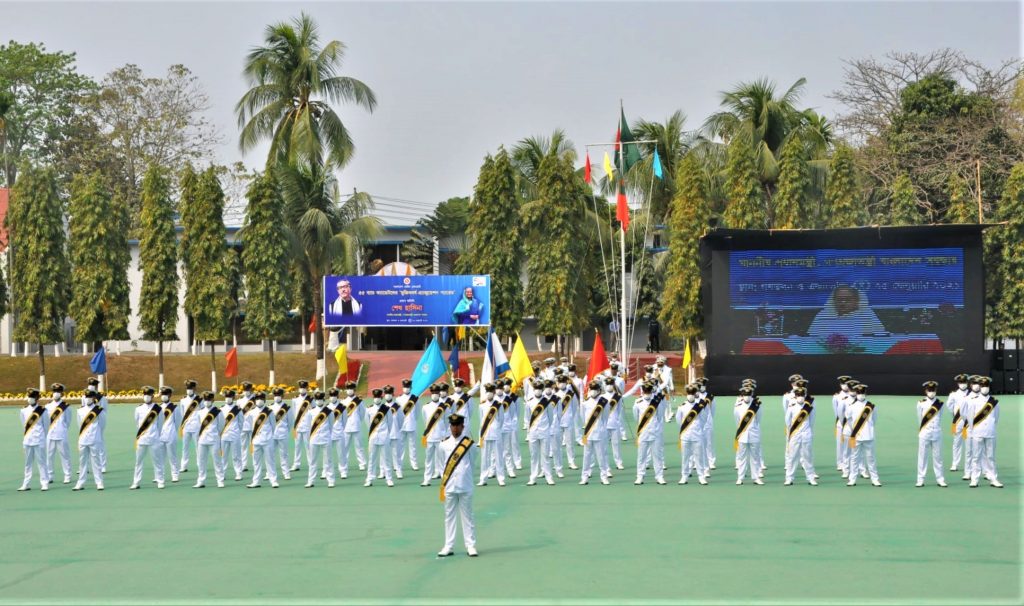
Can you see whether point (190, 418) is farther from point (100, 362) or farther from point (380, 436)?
point (100, 362)

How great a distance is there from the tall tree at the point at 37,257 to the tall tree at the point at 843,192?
27.4m

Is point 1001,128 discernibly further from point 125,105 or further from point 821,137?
point 125,105

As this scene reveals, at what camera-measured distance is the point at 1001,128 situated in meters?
44.3

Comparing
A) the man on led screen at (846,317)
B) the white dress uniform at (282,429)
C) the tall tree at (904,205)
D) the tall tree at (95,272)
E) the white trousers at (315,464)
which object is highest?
the tall tree at (904,205)

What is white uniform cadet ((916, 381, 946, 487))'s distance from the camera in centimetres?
1580

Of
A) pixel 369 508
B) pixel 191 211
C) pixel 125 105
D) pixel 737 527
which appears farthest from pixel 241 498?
pixel 125 105

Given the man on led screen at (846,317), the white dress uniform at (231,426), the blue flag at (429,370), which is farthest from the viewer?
the man on led screen at (846,317)

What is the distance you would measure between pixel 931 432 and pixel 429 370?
9.01 meters

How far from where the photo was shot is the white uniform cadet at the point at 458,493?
37.5 ft

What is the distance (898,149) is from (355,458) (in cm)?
3287

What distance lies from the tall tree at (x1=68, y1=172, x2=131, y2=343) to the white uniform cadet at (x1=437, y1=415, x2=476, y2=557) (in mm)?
30408

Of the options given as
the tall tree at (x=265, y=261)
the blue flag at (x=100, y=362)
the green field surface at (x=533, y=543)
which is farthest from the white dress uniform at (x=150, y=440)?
the tall tree at (x=265, y=261)

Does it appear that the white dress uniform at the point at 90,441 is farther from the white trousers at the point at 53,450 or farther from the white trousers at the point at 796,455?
the white trousers at the point at 796,455

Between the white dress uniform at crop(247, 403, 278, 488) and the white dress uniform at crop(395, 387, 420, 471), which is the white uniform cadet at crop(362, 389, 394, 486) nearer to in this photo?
the white dress uniform at crop(395, 387, 420, 471)
